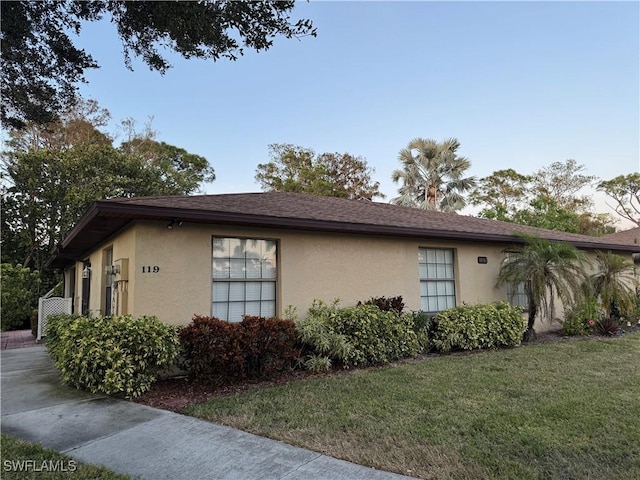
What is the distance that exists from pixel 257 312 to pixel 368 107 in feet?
30.1

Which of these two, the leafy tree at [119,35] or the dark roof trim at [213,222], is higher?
the leafy tree at [119,35]

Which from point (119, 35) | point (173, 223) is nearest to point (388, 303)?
point (173, 223)

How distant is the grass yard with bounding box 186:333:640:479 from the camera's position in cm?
329

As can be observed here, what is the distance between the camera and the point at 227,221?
6.77m

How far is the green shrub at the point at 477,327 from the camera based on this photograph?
8.55 metres

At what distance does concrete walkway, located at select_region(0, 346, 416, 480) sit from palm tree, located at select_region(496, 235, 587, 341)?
317 inches

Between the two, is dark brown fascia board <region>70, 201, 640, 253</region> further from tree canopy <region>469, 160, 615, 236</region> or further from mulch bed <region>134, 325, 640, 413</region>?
tree canopy <region>469, 160, 615, 236</region>

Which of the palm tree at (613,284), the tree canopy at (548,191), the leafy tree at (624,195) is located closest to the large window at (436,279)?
the palm tree at (613,284)

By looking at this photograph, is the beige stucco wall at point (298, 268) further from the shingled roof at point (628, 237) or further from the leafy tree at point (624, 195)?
the leafy tree at point (624, 195)

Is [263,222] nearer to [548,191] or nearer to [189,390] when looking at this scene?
[189,390]

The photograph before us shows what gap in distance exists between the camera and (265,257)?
761cm

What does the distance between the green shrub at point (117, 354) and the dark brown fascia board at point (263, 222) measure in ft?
5.26

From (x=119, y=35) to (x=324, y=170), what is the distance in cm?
2330

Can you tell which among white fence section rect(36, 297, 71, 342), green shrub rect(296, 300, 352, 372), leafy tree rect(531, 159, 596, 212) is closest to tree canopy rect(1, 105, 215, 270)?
white fence section rect(36, 297, 71, 342)
